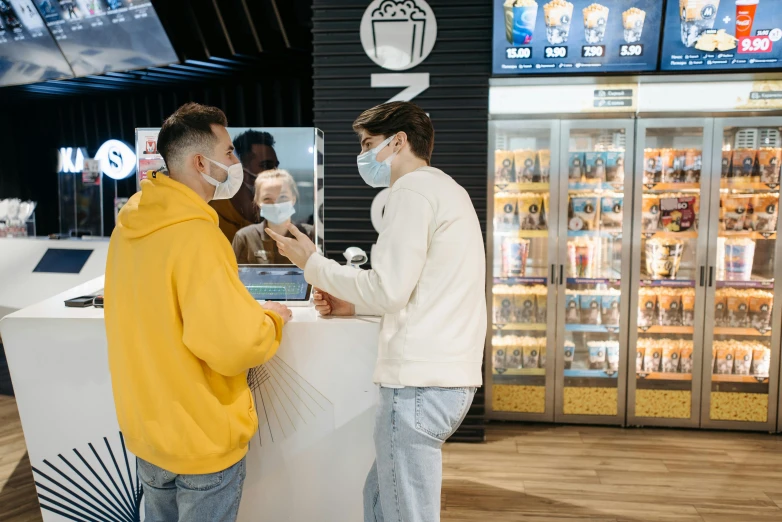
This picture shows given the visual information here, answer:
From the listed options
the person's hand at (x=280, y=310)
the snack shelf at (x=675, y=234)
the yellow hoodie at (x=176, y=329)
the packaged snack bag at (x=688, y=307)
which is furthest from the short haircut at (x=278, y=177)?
the packaged snack bag at (x=688, y=307)

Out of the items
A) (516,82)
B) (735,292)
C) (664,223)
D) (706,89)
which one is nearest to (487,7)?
(516,82)

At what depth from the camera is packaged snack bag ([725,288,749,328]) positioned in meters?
4.29

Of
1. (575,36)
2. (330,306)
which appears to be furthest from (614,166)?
(330,306)

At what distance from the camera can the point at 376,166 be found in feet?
6.41

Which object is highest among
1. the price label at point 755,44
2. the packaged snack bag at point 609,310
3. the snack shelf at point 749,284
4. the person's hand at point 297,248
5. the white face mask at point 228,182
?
the price label at point 755,44

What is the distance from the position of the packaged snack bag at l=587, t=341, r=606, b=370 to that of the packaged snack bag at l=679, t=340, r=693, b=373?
1.74 feet

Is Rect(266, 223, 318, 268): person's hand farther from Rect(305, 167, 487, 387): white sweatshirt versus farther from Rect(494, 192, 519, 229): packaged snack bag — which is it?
Rect(494, 192, 519, 229): packaged snack bag

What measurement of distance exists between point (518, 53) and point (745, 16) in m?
1.40

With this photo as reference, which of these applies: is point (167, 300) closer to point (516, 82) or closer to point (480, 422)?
point (480, 422)

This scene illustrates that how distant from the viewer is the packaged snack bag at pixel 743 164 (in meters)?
4.19

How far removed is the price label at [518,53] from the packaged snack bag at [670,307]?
1918mm

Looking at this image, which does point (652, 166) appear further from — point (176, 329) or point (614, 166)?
point (176, 329)

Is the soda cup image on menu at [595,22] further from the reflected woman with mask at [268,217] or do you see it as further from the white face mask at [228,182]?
the white face mask at [228,182]

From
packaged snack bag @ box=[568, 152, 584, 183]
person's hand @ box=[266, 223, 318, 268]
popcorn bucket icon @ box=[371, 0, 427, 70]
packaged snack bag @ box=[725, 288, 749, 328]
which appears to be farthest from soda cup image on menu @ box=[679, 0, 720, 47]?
person's hand @ box=[266, 223, 318, 268]
